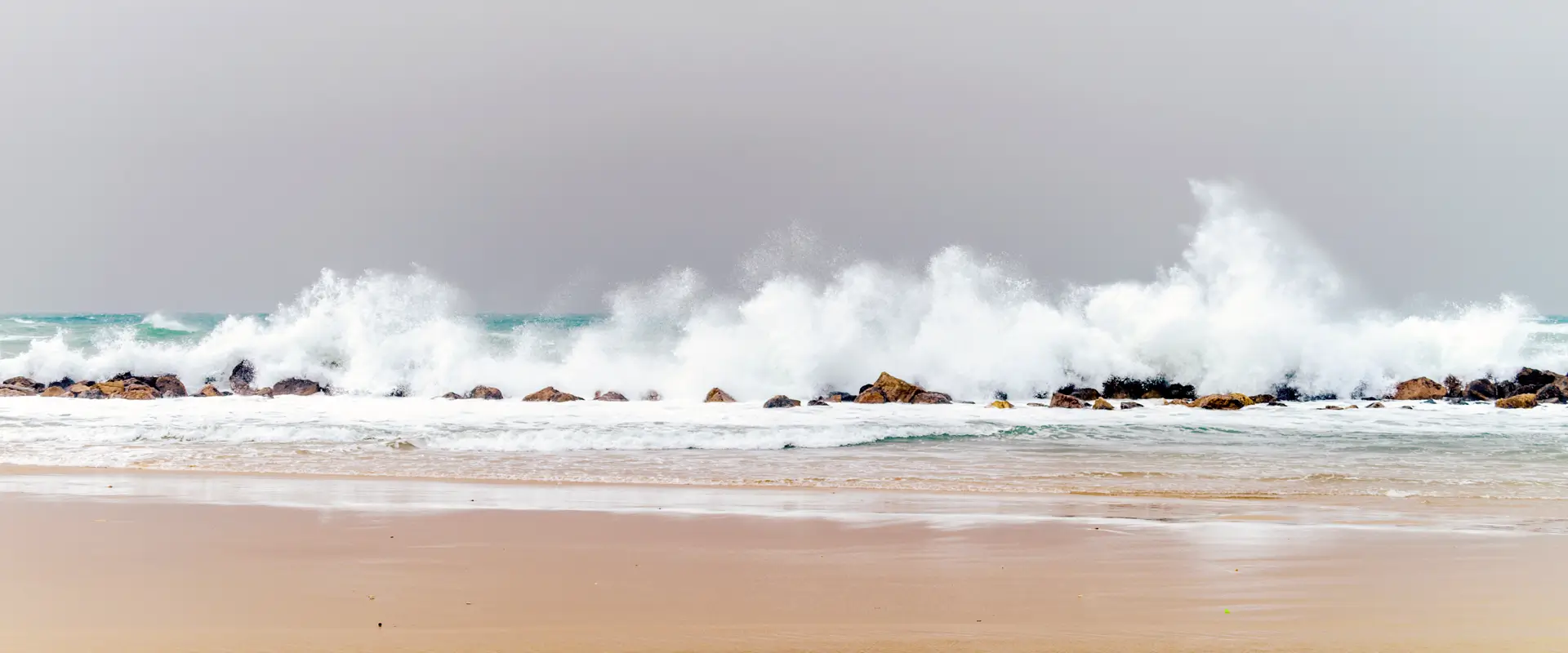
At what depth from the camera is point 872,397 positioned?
62.4ft

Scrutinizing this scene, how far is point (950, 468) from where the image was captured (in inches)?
431

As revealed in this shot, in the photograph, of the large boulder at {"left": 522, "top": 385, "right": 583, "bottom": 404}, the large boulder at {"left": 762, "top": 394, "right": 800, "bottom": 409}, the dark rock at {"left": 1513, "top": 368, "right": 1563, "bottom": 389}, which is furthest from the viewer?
the dark rock at {"left": 1513, "top": 368, "right": 1563, "bottom": 389}

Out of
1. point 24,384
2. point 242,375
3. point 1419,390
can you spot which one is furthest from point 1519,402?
point 24,384

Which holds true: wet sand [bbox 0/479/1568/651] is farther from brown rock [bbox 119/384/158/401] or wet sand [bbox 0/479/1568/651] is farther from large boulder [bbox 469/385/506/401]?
large boulder [bbox 469/385/506/401]

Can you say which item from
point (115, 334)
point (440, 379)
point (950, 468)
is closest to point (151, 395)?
point (440, 379)

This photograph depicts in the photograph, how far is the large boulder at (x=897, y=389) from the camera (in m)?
19.1

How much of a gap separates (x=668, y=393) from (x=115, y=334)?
2851 cm

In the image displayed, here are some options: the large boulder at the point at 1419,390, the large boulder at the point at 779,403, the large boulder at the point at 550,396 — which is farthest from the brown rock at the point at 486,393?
the large boulder at the point at 1419,390

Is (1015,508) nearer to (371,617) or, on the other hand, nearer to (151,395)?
(371,617)

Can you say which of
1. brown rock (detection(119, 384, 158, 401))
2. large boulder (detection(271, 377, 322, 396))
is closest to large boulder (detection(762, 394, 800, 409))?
large boulder (detection(271, 377, 322, 396))

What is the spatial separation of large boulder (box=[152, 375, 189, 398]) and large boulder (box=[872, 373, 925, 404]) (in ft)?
39.9

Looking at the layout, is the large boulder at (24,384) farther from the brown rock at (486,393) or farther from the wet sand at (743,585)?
the wet sand at (743,585)

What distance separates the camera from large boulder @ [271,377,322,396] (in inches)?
845

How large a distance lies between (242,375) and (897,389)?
13954mm
